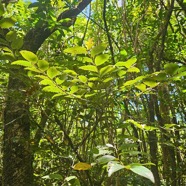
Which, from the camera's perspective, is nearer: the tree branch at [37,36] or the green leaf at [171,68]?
the green leaf at [171,68]

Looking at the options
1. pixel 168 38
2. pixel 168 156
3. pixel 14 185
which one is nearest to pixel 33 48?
pixel 14 185

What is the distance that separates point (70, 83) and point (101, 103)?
12 centimetres

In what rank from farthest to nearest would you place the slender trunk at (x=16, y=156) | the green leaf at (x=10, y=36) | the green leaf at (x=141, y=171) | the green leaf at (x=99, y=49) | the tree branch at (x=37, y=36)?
1. the tree branch at (x=37, y=36)
2. the slender trunk at (x=16, y=156)
3. the green leaf at (x=10, y=36)
4. the green leaf at (x=99, y=49)
5. the green leaf at (x=141, y=171)

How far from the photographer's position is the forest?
24.9 inches

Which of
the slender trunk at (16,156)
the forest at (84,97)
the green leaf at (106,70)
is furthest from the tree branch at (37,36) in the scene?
the green leaf at (106,70)

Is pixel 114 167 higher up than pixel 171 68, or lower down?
lower down

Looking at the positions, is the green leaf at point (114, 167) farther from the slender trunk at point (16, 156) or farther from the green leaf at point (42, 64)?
the slender trunk at point (16, 156)

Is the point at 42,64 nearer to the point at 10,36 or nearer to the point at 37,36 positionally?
the point at 10,36

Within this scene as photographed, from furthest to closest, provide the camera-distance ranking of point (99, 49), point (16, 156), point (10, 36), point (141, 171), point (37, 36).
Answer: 1. point (37, 36)
2. point (16, 156)
3. point (10, 36)
4. point (99, 49)
5. point (141, 171)

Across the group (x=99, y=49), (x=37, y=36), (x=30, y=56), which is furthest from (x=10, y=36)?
(x=37, y=36)

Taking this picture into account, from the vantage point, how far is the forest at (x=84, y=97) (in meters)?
0.63

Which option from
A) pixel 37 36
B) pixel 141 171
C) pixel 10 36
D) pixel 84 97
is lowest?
pixel 141 171

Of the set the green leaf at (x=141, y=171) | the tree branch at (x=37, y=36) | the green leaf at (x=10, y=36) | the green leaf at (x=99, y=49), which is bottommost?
the green leaf at (x=141, y=171)

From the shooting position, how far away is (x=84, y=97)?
0.80 metres
